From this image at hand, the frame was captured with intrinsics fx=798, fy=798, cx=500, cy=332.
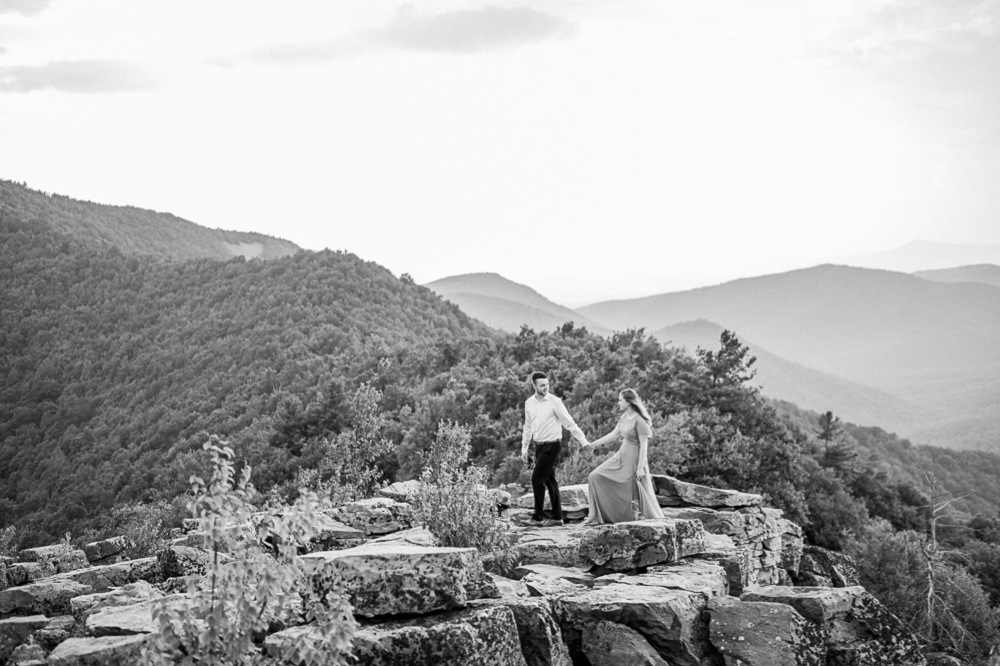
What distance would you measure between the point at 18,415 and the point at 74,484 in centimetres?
1400

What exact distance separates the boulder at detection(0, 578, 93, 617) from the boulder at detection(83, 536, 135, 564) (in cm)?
635

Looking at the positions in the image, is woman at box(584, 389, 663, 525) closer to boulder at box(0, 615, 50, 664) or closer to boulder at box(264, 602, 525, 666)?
boulder at box(264, 602, 525, 666)

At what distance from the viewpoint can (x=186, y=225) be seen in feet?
446

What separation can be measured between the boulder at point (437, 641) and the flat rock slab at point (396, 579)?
0.16 m

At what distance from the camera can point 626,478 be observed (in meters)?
13.8

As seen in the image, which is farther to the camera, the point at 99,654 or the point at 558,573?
the point at 558,573

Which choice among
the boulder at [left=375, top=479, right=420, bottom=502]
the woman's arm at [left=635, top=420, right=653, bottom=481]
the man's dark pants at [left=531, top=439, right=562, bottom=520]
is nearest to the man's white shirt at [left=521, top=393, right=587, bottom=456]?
the man's dark pants at [left=531, top=439, right=562, bottom=520]

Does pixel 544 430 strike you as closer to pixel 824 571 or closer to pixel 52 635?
pixel 52 635

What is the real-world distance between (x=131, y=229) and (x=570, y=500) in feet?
399

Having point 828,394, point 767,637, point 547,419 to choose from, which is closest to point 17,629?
point 547,419

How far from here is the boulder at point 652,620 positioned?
8.93 metres

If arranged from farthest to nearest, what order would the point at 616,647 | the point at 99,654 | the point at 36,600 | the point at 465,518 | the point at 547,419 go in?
the point at 36,600 → the point at 547,419 → the point at 465,518 → the point at 616,647 → the point at 99,654

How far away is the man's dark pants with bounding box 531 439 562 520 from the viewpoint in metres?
13.8

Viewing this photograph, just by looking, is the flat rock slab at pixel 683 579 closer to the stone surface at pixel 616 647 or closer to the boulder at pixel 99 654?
the stone surface at pixel 616 647
